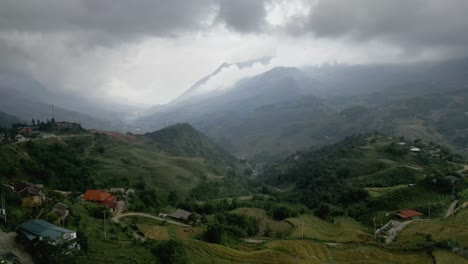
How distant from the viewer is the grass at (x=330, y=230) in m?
61.1

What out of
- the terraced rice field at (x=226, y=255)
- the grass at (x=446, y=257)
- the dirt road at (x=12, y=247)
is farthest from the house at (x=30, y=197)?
the grass at (x=446, y=257)

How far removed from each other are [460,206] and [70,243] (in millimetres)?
72387

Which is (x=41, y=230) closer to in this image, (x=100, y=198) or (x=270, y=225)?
(x=100, y=198)

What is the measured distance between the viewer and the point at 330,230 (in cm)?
7006

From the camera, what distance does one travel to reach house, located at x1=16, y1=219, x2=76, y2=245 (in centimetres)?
3719

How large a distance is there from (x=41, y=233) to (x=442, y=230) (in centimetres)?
5600

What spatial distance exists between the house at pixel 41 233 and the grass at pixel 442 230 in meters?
45.0

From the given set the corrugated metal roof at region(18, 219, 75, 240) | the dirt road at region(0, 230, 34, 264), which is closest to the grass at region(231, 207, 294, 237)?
the corrugated metal roof at region(18, 219, 75, 240)

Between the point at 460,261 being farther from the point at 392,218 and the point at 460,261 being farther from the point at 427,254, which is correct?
the point at 392,218

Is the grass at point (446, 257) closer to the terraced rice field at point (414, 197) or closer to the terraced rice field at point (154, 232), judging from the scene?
the terraced rice field at point (414, 197)

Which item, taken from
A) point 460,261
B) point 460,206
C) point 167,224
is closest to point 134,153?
point 167,224

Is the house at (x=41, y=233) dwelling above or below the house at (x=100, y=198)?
above

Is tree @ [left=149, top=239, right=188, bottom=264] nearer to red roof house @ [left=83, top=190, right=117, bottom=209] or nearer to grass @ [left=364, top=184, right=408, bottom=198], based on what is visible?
red roof house @ [left=83, top=190, right=117, bottom=209]

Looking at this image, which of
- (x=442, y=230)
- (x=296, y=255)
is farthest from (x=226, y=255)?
(x=442, y=230)
